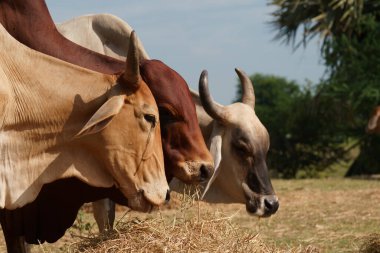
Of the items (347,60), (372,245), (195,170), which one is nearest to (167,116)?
(195,170)

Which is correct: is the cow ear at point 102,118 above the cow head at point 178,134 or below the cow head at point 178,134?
above

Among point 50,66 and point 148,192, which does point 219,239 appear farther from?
point 50,66

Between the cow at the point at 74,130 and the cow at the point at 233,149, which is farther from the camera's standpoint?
the cow at the point at 233,149

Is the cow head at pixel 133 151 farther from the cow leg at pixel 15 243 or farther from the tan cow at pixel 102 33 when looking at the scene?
the tan cow at pixel 102 33

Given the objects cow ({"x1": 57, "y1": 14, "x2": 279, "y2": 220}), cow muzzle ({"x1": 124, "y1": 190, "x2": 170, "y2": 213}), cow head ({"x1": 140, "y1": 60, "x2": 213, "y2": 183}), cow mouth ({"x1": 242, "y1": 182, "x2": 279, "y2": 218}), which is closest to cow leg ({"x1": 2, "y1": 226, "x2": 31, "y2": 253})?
cow head ({"x1": 140, "y1": 60, "x2": 213, "y2": 183})

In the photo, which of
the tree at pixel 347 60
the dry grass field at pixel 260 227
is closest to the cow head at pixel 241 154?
the dry grass field at pixel 260 227

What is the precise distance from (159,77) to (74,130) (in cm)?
94

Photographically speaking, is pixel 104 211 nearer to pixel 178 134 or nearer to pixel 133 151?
pixel 178 134

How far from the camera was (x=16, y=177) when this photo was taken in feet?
14.9

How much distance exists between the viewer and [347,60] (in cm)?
2025

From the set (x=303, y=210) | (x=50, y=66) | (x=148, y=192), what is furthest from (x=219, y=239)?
(x=303, y=210)

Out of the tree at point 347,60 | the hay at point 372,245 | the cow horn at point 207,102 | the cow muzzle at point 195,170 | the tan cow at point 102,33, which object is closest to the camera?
the cow muzzle at point 195,170

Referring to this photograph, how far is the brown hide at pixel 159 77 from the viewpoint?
536 cm

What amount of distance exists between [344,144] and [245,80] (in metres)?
15.0
